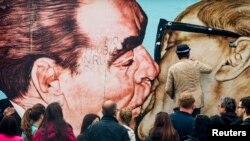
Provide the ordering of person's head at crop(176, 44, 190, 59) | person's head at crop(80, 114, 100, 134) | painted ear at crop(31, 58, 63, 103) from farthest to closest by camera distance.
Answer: painted ear at crop(31, 58, 63, 103) → person's head at crop(176, 44, 190, 59) → person's head at crop(80, 114, 100, 134)

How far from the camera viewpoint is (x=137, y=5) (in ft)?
32.7

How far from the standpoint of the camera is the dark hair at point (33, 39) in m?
→ 10.0

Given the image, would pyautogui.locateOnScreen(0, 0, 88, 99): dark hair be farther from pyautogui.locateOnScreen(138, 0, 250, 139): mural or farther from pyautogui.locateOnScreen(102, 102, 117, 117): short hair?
pyautogui.locateOnScreen(102, 102, 117, 117): short hair

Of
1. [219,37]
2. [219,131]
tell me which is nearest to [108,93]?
[219,37]

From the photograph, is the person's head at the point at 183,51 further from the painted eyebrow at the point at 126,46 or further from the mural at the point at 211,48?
the painted eyebrow at the point at 126,46

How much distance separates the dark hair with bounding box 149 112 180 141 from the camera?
25.2ft

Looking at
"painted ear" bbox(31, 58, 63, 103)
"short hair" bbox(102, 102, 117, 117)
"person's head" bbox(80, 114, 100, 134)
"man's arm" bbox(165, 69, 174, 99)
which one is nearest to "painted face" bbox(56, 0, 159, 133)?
"painted ear" bbox(31, 58, 63, 103)

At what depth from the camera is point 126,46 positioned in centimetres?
991

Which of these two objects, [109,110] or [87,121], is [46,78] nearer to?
[87,121]

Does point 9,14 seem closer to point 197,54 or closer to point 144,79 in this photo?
point 144,79

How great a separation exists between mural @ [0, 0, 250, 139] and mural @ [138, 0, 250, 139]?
0.02 metres

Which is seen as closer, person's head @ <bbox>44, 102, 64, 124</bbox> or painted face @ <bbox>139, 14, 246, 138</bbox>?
person's head @ <bbox>44, 102, 64, 124</bbox>

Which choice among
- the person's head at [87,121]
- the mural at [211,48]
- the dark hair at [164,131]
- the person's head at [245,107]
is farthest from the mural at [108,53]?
the dark hair at [164,131]

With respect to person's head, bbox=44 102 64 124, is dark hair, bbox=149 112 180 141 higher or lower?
lower
